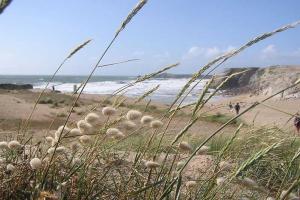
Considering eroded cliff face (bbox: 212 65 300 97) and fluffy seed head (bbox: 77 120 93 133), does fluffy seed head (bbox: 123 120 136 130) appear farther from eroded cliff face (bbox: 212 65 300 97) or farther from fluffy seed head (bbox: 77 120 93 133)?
eroded cliff face (bbox: 212 65 300 97)

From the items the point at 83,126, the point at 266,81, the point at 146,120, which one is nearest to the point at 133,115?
the point at 146,120

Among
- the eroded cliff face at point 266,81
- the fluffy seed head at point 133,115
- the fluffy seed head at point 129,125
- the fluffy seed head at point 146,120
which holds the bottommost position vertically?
the eroded cliff face at point 266,81

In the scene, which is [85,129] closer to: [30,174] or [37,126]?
[30,174]

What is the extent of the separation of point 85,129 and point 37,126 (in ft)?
63.2

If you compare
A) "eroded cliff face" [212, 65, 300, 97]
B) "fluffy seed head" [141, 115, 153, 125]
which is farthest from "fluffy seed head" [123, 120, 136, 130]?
"eroded cliff face" [212, 65, 300, 97]

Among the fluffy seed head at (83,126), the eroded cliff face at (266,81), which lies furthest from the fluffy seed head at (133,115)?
the eroded cliff face at (266,81)

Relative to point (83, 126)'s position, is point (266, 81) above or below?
below

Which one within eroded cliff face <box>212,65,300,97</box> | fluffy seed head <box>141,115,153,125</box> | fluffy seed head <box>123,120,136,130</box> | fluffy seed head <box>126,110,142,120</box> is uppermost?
fluffy seed head <box>126,110,142,120</box>

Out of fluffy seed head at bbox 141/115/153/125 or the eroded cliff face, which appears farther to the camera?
the eroded cliff face

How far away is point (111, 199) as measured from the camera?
94.8 inches

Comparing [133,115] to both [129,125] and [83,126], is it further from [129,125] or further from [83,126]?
[83,126]

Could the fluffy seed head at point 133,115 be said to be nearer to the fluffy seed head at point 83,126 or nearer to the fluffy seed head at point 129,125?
the fluffy seed head at point 129,125

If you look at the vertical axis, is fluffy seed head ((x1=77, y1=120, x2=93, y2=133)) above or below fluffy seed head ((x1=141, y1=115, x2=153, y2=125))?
below

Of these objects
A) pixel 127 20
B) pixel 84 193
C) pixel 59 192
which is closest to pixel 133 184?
pixel 84 193
